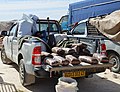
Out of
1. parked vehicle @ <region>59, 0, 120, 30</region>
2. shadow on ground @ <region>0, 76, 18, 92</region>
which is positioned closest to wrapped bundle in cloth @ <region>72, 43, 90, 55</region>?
Answer: shadow on ground @ <region>0, 76, 18, 92</region>

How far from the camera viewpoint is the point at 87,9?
14125 mm

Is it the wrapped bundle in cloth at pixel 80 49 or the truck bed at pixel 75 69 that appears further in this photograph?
the wrapped bundle in cloth at pixel 80 49

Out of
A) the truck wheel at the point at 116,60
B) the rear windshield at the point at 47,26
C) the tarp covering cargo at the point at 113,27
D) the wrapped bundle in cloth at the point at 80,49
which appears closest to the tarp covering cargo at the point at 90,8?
the truck wheel at the point at 116,60

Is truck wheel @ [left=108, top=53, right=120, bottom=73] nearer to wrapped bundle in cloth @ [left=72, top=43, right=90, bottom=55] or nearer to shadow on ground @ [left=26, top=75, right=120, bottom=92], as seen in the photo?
shadow on ground @ [left=26, top=75, right=120, bottom=92]

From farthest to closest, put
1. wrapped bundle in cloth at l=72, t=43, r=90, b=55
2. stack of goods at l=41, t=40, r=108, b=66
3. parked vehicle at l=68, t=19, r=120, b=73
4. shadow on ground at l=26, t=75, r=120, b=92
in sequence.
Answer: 1. parked vehicle at l=68, t=19, r=120, b=73
2. shadow on ground at l=26, t=75, r=120, b=92
3. wrapped bundle in cloth at l=72, t=43, r=90, b=55
4. stack of goods at l=41, t=40, r=108, b=66

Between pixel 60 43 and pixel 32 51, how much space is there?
4.91 feet

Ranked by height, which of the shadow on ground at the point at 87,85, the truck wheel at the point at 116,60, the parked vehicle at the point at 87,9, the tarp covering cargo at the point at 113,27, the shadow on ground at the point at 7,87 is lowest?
the shadow on ground at the point at 87,85

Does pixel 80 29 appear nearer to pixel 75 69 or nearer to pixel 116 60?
pixel 116 60

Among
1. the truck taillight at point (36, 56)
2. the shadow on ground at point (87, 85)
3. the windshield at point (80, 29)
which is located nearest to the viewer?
the truck taillight at point (36, 56)

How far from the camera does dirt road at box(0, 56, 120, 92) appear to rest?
237 inches

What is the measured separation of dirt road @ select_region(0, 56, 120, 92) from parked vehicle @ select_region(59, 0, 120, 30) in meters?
4.43

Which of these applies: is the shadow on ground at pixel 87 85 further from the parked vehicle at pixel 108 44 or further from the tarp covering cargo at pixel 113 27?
the tarp covering cargo at pixel 113 27

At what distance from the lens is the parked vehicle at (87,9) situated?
37.3ft

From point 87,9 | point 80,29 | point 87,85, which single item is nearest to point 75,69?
point 87,85
